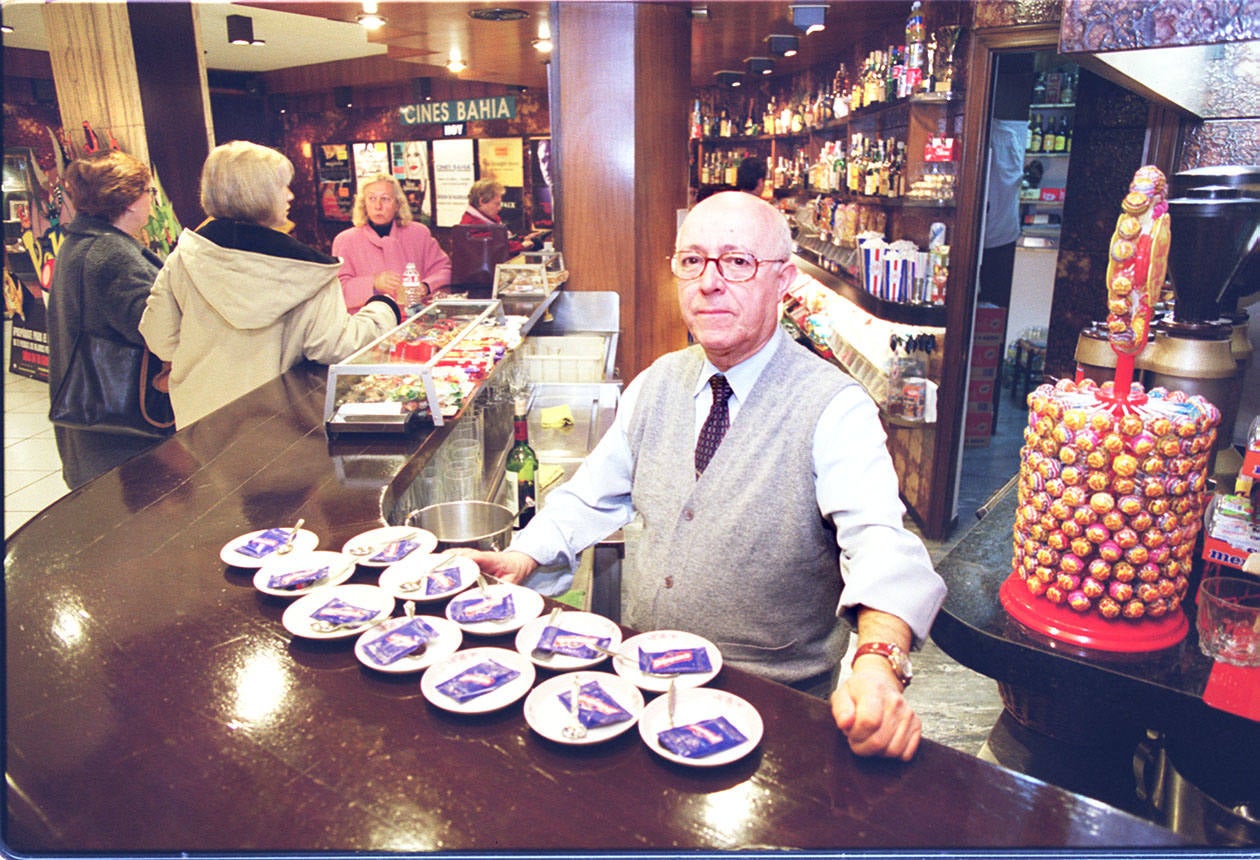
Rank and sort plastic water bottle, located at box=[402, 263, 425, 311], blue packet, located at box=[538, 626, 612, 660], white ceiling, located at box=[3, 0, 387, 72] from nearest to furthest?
blue packet, located at box=[538, 626, 612, 660] → plastic water bottle, located at box=[402, 263, 425, 311] → white ceiling, located at box=[3, 0, 387, 72]

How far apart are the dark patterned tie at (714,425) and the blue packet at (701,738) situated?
0.71m

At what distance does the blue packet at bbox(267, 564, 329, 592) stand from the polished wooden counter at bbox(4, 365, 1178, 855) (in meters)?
0.04

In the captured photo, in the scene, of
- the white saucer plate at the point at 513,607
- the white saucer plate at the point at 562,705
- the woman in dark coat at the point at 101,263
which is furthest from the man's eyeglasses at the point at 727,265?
the woman in dark coat at the point at 101,263

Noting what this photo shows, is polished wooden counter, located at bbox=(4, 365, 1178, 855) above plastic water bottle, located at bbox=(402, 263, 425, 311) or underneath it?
underneath

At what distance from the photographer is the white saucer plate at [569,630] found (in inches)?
51.3

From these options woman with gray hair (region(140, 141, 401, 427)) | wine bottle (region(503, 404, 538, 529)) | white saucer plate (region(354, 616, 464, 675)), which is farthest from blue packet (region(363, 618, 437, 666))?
woman with gray hair (region(140, 141, 401, 427))

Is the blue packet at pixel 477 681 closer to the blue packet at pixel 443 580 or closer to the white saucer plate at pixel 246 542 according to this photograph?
the blue packet at pixel 443 580

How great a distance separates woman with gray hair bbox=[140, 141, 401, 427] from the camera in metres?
2.85

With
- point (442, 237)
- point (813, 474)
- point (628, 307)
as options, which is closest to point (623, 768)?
point (813, 474)

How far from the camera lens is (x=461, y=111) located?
11.3 meters

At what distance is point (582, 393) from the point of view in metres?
3.79

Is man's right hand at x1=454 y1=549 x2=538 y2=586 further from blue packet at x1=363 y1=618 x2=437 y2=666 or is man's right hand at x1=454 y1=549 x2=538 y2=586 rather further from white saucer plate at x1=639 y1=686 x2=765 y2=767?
white saucer plate at x1=639 y1=686 x2=765 y2=767

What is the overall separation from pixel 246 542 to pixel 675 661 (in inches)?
38.1

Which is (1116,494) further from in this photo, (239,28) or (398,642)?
(239,28)
